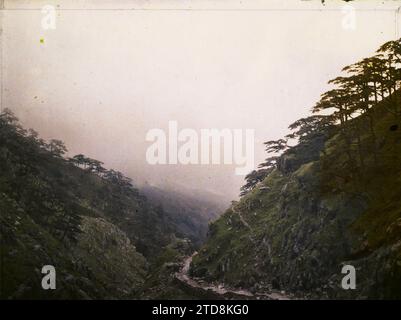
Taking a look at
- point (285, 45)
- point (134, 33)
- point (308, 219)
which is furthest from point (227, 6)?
point (308, 219)

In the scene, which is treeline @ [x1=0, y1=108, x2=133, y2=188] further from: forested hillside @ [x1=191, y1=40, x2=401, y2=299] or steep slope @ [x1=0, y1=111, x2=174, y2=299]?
forested hillside @ [x1=191, y1=40, x2=401, y2=299]

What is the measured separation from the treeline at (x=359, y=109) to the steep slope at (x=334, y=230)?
145mm

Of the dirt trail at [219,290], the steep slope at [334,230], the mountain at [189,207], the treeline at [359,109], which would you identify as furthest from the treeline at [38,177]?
the treeline at [359,109]

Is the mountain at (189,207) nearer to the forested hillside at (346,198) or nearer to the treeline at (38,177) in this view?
the treeline at (38,177)

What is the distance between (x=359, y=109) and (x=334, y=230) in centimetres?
911

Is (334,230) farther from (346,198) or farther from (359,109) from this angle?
(359,109)

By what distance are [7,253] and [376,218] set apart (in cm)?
2504

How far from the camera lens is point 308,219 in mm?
32812

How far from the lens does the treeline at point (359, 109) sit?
96.0 feet

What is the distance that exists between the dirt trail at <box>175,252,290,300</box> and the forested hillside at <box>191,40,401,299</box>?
90 cm

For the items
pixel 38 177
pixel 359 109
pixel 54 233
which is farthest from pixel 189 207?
pixel 359 109

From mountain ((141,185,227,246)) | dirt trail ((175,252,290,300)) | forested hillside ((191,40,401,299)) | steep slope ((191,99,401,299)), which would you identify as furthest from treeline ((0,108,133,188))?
forested hillside ((191,40,401,299))

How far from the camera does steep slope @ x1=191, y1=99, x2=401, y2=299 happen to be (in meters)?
26.2

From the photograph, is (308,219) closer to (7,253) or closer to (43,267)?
(43,267)
